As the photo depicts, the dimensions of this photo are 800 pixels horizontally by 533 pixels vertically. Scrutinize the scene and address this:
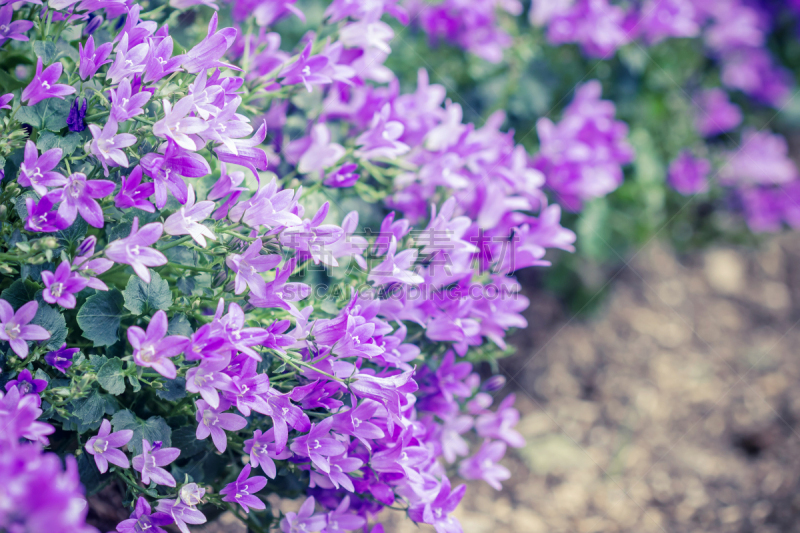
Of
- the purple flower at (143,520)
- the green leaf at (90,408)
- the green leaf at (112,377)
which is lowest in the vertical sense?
the purple flower at (143,520)

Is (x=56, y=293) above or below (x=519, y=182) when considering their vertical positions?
above

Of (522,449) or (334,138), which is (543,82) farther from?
(522,449)

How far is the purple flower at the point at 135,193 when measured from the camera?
4.52 feet

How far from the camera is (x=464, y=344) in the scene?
1817mm

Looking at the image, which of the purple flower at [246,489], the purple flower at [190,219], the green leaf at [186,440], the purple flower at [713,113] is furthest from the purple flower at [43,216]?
the purple flower at [713,113]

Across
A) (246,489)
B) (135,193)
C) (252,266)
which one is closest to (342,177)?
(252,266)

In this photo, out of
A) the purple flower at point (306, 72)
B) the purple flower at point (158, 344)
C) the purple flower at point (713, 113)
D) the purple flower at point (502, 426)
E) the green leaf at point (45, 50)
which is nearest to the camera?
the purple flower at point (158, 344)

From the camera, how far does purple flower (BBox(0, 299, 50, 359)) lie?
4.21 feet

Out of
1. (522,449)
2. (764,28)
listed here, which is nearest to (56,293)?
(522,449)

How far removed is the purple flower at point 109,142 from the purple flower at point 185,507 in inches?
31.0

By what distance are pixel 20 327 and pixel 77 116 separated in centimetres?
54

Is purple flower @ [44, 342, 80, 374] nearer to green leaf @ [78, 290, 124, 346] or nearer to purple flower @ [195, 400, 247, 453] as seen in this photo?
green leaf @ [78, 290, 124, 346]

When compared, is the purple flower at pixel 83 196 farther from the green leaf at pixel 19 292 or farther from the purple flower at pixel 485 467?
the purple flower at pixel 485 467

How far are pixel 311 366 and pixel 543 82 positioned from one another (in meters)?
2.31
